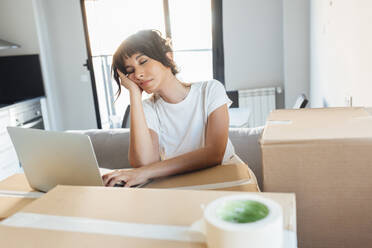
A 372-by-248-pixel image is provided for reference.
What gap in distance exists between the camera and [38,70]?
4203 mm

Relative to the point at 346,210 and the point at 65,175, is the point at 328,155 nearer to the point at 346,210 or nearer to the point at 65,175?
the point at 346,210

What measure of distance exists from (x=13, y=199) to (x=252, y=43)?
3502mm

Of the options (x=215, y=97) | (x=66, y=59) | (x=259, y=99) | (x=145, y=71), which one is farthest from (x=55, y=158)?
(x=66, y=59)

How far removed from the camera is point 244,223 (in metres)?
0.38

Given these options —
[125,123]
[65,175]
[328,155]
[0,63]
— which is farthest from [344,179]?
[0,63]

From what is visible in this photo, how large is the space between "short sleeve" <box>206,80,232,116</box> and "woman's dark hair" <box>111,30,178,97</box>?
202 millimetres

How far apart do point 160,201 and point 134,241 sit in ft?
0.34

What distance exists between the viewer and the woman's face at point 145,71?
4.04 feet

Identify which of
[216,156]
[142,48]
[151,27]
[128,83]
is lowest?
[216,156]

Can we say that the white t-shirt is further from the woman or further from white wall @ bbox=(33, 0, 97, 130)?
white wall @ bbox=(33, 0, 97, 130)

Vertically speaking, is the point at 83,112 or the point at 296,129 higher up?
the point at 296,129

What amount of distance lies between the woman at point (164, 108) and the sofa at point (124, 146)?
0.42 m

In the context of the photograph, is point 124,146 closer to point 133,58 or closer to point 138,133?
point 138,133

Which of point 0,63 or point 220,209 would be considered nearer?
point 220,209
